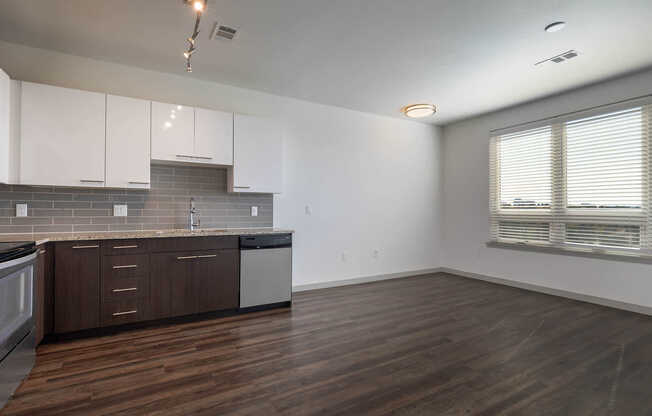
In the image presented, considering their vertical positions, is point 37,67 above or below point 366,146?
above

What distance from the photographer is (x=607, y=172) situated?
13.0 ft

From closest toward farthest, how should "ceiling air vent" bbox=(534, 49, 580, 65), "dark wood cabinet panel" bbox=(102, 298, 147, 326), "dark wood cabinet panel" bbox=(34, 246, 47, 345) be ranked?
"dark wood cabinet panel" bbox=(34, 246, 47, 345)
"dark wood cabinet panel" bbox=(102, 298, 147, 326)
"ceiling air vent" bbox=(534, 49, 580, 65)

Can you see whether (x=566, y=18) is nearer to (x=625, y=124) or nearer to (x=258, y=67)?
(x=625, y=124)

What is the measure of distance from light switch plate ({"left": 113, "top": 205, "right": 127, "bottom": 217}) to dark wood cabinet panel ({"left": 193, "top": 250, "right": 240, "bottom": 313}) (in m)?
1.01

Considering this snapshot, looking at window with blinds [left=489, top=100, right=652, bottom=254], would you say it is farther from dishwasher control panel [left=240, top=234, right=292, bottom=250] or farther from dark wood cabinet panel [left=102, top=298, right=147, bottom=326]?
dark wood cabinet panel [left=102, top=298, right=147, bottom=326]

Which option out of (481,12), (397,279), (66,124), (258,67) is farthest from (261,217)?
(481,12)

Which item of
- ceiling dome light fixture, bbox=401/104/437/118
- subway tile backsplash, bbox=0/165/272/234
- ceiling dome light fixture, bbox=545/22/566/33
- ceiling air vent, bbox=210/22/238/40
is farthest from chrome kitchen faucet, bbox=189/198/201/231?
ceiling dome light fixture, bbox=545/22/566/33

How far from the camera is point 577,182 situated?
425cm

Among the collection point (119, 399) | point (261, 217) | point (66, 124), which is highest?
point (66, 124)

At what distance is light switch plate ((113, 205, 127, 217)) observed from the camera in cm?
344

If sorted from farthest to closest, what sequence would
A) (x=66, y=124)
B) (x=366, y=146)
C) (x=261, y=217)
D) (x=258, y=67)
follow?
1. (x=366, y=146)
2. (x=261, y=217)
3. (x=258, y=67)
4. (x=66, y=124)

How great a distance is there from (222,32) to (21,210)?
2.54 metres

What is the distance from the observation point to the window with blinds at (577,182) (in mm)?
3752

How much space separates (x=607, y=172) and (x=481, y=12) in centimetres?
283
